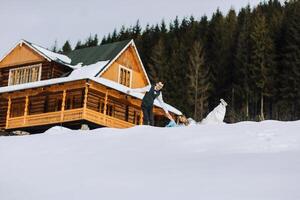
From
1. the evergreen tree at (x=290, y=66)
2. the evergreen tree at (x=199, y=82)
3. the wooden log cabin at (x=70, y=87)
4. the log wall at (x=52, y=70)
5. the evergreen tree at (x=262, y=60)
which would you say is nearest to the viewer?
the wooden log cabin at (x=70, y=87)

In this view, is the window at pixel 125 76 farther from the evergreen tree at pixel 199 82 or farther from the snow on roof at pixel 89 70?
the evergreen tree at pixel 199 82

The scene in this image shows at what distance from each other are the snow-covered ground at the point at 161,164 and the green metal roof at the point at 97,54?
22370 mm

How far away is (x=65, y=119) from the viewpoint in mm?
29094

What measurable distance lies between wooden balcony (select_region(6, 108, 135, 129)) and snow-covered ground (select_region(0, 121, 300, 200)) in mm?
17576

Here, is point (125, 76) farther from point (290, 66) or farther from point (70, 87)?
point (290, 66)

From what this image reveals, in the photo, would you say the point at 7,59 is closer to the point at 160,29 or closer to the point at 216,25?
the point at 216,25

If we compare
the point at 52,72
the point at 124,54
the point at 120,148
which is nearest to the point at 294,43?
the point at 124,54

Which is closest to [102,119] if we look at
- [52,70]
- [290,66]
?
[52,70]

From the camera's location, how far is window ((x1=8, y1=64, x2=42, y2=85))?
1299 inches

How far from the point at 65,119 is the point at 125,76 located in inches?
241

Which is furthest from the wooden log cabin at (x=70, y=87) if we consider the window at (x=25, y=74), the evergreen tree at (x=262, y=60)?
the evergreen tree at (x=262, y=60)

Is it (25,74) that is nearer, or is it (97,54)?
(25,74)

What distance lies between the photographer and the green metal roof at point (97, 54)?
109 feet

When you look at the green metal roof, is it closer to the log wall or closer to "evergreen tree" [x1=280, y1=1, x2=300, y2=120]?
the log wall
